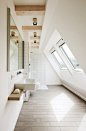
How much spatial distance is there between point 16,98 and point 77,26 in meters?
1.49

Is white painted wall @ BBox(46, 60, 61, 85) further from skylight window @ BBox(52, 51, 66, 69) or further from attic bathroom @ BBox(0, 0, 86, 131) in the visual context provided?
attic bathroom @ BBox(0, 0, 86, 131)

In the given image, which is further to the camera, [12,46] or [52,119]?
[52,119]

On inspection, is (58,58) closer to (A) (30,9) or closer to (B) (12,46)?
(A) (30,9)

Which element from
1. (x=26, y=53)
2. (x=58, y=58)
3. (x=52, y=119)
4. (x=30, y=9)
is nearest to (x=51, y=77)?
(x=58, y=58)

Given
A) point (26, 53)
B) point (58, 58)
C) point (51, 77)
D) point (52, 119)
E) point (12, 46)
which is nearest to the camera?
point (12, 46)

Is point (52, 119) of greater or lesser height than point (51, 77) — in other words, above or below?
below

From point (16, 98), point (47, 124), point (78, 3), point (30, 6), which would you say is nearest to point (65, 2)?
point (78, 3)

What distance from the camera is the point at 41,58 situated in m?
5.98

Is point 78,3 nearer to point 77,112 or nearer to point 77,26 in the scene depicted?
point 77,26

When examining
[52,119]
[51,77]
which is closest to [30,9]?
[52,119]

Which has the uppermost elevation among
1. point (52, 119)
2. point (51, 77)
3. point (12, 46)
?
point (12, 46)

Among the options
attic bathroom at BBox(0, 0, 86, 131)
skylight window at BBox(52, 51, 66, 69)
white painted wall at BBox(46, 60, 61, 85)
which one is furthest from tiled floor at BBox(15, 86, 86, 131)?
white painted wall at BBox(46, 60, 61, 85)

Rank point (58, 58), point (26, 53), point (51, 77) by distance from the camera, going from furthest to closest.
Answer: point (51, 77) < point (58, 58) < point (26, 53)

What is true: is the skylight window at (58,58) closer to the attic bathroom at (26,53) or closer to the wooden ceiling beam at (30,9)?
the attic bathroom at (26,53)
